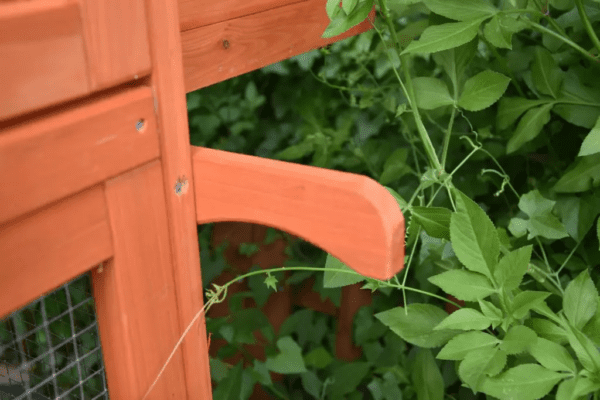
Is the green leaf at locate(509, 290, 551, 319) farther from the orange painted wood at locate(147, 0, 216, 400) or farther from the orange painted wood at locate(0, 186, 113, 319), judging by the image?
the orange painted wood at locate(0, 186, 113, 319)

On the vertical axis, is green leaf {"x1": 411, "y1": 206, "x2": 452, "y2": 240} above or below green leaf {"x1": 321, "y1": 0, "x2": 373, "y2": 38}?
below

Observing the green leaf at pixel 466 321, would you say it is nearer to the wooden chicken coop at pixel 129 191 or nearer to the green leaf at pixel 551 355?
the green leaf at pixel 551 355

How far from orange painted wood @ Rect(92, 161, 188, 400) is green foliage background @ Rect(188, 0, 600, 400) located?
0.38ft

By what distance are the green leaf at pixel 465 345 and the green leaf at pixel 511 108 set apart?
39 cm

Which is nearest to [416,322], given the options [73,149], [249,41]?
[249,41]

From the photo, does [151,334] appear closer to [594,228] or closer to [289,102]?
[594,228]

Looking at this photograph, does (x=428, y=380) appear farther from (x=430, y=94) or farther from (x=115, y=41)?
(x=115, y=41)

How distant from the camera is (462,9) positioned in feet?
2.57

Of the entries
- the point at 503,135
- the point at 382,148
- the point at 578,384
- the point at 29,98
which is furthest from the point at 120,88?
the point at 382,148

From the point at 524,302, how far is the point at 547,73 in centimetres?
39

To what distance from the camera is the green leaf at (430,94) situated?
2.83ft

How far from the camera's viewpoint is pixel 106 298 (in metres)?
0.54

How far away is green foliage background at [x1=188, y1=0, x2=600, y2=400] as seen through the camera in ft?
2.35

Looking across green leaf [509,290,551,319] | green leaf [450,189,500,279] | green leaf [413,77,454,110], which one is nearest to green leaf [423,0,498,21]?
green leaf [413,77,454,110]
